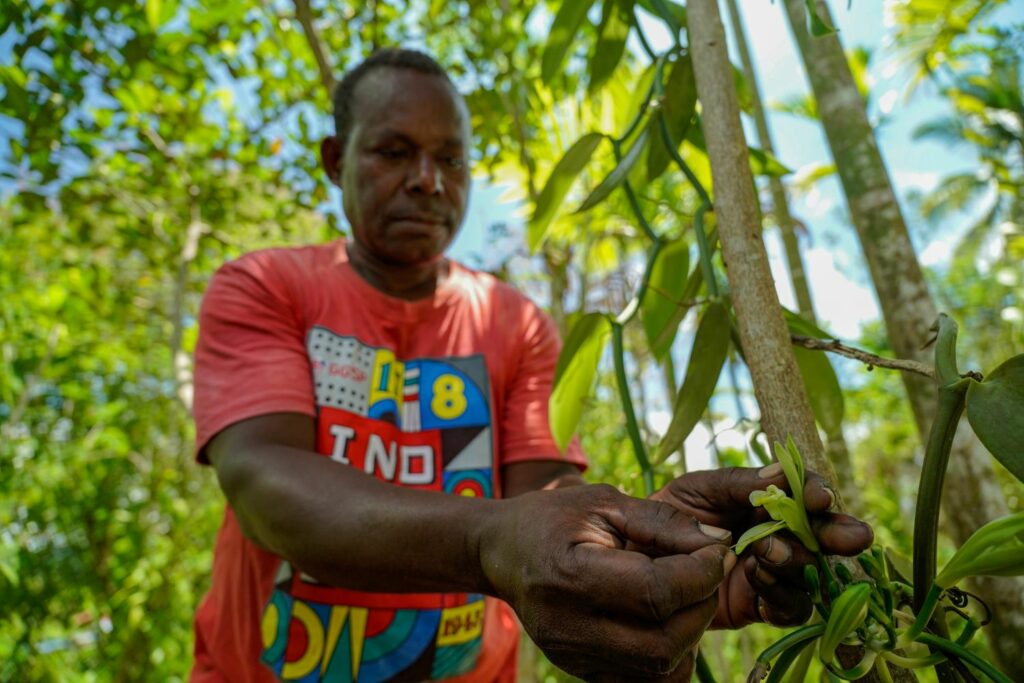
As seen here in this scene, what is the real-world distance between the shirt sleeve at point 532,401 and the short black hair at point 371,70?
34 centimetres

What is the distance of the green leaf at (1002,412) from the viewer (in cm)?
28

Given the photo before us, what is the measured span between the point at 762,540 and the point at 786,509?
5cm

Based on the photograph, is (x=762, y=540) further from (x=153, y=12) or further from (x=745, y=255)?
(x=153, y=12)

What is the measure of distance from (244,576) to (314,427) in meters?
0.21

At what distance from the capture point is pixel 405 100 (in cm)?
83

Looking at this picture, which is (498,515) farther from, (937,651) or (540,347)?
(540,347)

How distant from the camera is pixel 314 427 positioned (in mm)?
711

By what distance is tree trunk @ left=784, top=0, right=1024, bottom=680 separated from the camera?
520 millimetres

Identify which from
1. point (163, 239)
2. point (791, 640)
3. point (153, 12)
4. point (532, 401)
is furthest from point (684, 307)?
point (163, 239)

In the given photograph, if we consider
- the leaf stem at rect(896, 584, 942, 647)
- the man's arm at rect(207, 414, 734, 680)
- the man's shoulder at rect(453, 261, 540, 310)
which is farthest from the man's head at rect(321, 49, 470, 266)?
the leaf stem at rect(896, 584, 942, 647)

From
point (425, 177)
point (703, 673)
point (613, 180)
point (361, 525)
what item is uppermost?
point (425, 177)

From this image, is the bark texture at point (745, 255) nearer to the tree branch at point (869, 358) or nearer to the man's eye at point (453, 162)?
the tree branch at point (869, 358)

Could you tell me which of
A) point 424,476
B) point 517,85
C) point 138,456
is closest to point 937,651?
point 424,476

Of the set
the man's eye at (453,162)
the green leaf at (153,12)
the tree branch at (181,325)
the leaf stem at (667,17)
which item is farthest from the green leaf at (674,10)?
the tree branch at (181,325)
